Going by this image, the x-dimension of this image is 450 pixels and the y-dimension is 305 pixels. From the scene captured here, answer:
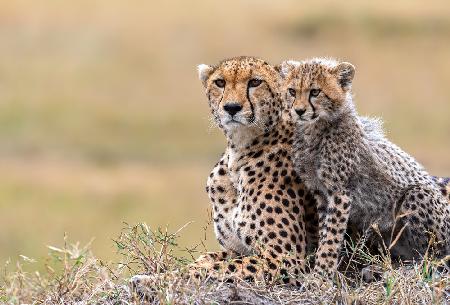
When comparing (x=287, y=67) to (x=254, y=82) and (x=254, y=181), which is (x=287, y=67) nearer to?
(x=254, y=82)

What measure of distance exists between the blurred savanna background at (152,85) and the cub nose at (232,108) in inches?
387

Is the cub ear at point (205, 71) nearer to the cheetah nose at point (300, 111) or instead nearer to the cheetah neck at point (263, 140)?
the cheetah neck at point (263, 140)

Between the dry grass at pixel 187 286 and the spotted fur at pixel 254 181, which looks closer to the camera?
the dry grass at pixel 187 286

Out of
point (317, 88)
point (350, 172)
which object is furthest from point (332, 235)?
point (317, 88)

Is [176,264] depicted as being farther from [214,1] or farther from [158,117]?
[214,1]

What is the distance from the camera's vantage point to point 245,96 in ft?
16.3

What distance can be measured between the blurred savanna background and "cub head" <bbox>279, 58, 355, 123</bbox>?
9878 mm

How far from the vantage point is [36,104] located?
62.3 ft

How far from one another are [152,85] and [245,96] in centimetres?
1500

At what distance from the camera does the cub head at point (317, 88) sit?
483 cm

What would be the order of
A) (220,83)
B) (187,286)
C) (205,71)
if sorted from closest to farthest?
(187,286) < (220,83) < (205,71)

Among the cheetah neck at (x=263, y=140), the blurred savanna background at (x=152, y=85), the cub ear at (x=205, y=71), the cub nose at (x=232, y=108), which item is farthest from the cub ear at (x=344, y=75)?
the blurred savanna background at (x=152, y=85)

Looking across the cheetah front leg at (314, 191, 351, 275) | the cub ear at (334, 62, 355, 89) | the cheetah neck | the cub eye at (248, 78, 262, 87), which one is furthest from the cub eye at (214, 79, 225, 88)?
the cheetah front leg at (314, 191, 351, 275)

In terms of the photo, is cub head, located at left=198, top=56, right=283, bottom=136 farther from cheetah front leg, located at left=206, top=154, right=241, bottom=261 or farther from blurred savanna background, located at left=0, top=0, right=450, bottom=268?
blurred savanna background, located at left=0, top=0, right=450, bottom=268
